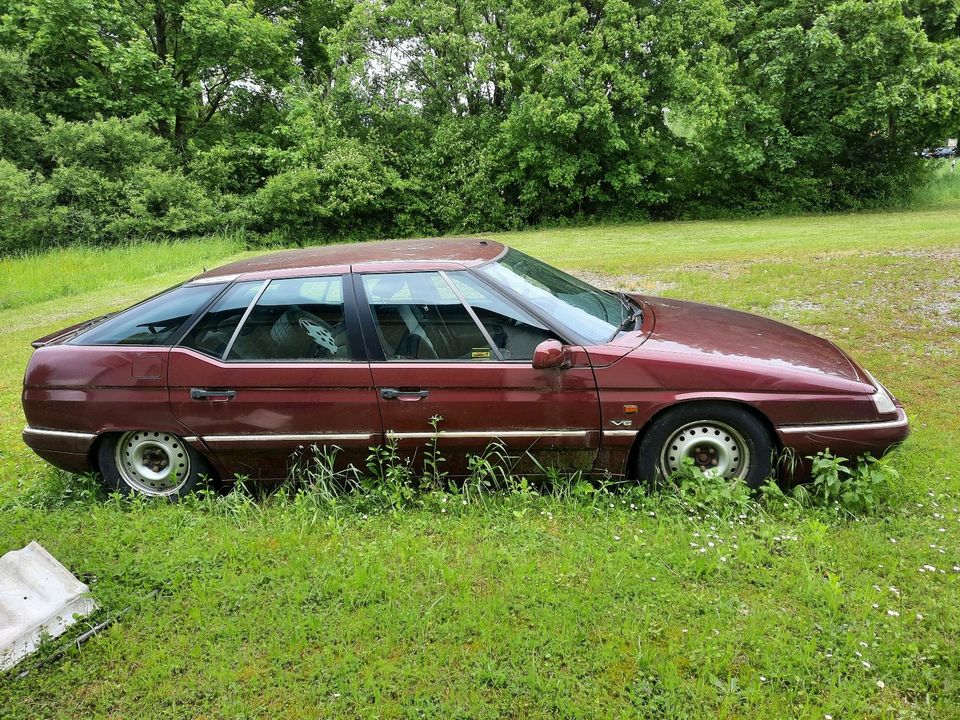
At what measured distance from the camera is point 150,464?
425 centimetres

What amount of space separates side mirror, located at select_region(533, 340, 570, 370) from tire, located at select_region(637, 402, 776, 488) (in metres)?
0.64

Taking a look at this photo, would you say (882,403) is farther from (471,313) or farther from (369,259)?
(369,259)

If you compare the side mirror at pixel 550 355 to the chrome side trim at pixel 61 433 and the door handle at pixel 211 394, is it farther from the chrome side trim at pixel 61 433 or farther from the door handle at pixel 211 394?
the chrome side trim at pixel 61 433

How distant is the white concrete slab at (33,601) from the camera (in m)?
2.85

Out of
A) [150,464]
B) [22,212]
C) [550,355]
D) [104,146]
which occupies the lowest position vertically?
[150,464]

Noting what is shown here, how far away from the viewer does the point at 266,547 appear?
11.5 feet

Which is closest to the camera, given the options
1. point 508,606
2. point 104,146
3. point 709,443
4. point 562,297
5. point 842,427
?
point 508,606

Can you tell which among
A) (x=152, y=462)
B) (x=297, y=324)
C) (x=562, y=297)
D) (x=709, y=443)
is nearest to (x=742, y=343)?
(x=709, y=443)

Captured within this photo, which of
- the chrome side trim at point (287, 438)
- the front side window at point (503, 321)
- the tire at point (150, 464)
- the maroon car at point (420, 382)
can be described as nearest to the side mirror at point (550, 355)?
the maroon car at point (420, 382)

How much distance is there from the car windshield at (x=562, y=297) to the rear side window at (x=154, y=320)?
70.5 inches

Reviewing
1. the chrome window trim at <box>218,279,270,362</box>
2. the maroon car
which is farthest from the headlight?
the chrome window trim at <box>218,279,270,362</box>

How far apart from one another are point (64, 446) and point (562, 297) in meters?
3.28

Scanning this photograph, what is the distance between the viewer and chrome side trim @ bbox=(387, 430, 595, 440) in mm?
3791

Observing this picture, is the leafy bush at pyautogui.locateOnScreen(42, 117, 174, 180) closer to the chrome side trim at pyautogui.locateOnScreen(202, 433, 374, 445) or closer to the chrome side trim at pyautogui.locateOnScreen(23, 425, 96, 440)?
the chrome side trim at pyautogui.locateOnScreen(23, 425, 96, 440)
